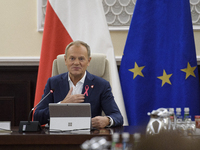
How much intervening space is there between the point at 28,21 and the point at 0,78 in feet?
2.47

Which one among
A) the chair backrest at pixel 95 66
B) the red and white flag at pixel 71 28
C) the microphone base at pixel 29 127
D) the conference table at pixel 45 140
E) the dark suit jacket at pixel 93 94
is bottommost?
the conference table at pixel 45 140

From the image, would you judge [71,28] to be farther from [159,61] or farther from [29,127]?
[29,127]

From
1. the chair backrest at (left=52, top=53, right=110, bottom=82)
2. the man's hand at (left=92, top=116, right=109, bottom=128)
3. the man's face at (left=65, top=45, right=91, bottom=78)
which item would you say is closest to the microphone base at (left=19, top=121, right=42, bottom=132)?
the man's hand at (left=92, top=116, right=109, bottom=128)

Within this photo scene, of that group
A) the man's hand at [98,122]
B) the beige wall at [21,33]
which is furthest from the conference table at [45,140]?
the beige wall at [21,33]

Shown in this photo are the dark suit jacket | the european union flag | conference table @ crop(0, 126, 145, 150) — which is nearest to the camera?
conference table @ crop(0, 126, 145, 150)

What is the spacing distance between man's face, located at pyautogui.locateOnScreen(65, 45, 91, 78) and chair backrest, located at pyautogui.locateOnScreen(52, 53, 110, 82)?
0.19 metres

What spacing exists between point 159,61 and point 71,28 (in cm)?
96

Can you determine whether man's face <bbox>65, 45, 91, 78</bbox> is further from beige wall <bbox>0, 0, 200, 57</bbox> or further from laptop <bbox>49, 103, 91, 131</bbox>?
beige wall <bbox>0, 0, 200, 57</bbox>

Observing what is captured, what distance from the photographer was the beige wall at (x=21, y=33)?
286 centimetres

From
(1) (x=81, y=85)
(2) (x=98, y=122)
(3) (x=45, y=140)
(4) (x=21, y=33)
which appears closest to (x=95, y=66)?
(1) (x=81, y=85)

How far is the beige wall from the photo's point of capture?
9.39ft

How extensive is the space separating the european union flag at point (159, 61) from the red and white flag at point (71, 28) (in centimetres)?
31

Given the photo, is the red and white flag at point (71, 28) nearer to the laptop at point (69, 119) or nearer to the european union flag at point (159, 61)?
the european union flag at point (159, 61)

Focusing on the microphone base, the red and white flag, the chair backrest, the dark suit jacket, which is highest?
the red and white flag
